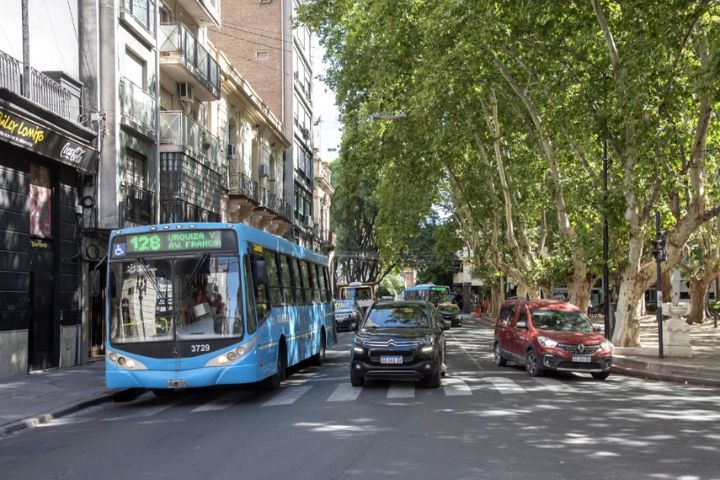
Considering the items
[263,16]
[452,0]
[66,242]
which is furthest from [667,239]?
[263,16]

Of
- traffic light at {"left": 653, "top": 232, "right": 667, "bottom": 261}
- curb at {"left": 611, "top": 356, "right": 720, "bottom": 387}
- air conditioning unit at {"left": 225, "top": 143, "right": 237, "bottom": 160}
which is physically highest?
air conditioning unit at {"left": 225, "top": 143, "right": 237, "bottom": 160}

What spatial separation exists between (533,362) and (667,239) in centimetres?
669

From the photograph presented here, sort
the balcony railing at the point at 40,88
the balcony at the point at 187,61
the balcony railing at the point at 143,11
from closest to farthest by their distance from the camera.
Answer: the balcony railing at the point at 40,88 → the balcony railing at the point at 143,11 → the balcony at the point at 187,61

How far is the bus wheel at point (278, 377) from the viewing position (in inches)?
518

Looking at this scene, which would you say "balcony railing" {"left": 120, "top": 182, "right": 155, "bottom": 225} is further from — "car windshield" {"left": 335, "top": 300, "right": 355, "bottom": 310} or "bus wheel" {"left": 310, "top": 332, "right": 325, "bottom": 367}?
"car windshield" {"left": 335, "top": 300, "right": 355, "bottom": 310}

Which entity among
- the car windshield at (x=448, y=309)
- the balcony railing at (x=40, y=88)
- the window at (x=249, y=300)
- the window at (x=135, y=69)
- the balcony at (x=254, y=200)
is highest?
the window at (x=135, y=69)

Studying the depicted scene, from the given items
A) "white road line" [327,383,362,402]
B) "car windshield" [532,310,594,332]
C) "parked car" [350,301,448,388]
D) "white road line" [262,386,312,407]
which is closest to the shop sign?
"white road line" [262,386,312,407]

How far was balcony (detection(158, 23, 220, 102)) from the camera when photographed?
79.3ft

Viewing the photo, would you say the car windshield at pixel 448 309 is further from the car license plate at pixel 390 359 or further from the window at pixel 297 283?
the car license plate at pixel 390 359

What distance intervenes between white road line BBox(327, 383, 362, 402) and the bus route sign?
316cm

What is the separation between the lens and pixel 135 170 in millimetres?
22172

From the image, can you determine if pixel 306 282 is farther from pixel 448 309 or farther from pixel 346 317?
pixel 448 309

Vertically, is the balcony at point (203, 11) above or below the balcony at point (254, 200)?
above

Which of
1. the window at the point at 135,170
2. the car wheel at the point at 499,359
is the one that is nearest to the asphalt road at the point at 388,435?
the car wheel at the point at 499,359
